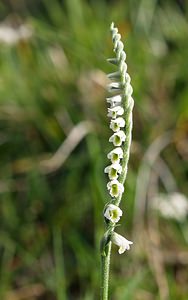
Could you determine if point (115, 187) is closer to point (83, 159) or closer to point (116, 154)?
point (116, 154)

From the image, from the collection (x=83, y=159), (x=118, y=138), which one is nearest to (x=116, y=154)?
(x=118, y=138)

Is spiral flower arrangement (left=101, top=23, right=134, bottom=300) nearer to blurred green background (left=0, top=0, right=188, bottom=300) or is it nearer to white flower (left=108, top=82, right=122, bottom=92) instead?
white flower (left=108, top=82, right=122, bottom=92)

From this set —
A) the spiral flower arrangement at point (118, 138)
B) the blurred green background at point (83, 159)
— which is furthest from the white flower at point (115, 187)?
the blurred green background at point (83, 159)

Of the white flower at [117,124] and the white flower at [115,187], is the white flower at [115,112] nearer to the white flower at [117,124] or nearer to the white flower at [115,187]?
the white flower at [117,124]

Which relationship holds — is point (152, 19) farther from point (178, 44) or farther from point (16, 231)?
point (16, 231)

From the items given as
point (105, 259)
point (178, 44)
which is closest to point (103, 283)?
point (105, 259)

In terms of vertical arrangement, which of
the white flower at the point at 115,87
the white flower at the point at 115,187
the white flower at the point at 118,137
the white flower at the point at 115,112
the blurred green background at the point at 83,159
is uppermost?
the blurred green background at the point at 83,159

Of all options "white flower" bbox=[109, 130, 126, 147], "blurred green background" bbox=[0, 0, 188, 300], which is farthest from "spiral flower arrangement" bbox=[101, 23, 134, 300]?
"blurred green background" bbox=[0, 0, 188, 300]
